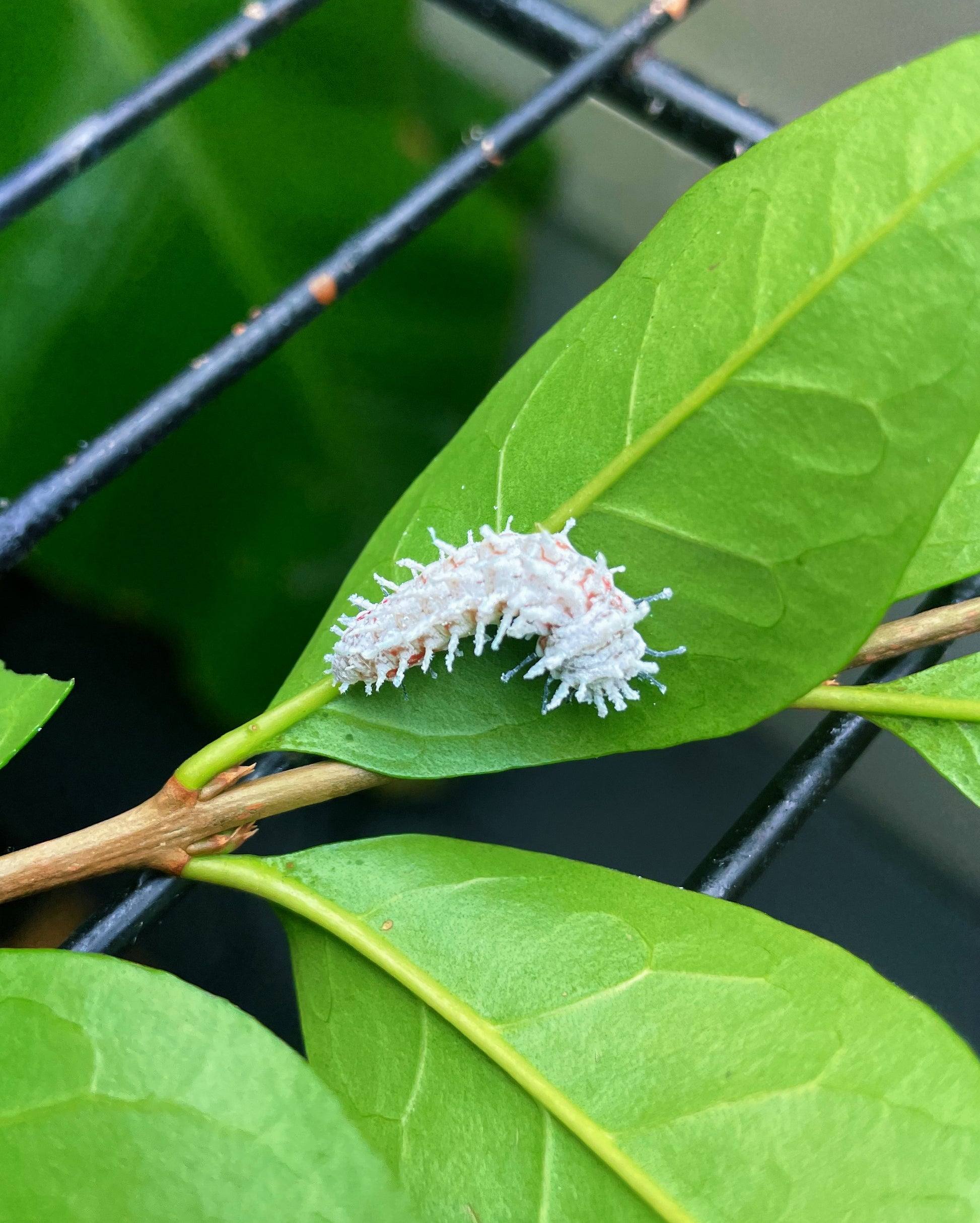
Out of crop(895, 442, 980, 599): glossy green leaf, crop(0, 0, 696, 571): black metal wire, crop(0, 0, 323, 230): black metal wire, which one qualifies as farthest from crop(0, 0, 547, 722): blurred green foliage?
crop(895, 442, 980, 599): glossy green leaf

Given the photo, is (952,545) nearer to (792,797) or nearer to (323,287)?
(792,797)

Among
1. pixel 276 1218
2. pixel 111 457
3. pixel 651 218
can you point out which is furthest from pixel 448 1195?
pixel 651 218

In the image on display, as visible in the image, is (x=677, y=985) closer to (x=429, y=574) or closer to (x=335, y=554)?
(x=429, y=574)

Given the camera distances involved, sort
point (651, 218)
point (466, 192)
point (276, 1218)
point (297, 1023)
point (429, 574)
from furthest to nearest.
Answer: point (651, 218) < point (297, 1023) < point (466, 192) < point (429, 574) < point (276, 1218)

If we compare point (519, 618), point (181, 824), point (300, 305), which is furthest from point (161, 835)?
point (300, 305)

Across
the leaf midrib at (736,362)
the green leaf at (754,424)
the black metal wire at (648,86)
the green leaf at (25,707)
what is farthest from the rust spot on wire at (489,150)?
the green leaf at (25,707)

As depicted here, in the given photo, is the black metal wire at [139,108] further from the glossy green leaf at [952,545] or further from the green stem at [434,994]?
the glossy green leaf at [952,545]
